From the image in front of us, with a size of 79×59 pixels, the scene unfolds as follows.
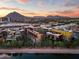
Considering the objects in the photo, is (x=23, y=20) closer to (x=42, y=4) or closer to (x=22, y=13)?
(x=22, y=13)

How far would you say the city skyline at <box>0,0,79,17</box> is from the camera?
2.38 metres

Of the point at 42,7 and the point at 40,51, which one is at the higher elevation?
the point at 42,7

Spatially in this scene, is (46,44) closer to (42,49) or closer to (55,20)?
(42,49)

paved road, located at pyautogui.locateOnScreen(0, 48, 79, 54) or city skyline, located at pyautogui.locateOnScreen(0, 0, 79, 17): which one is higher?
city skyline, located at pyautogui.locateOnScreen(0, 0, 79, 17)

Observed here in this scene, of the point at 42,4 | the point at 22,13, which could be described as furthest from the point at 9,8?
the point at 42,4

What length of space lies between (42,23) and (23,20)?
197mm

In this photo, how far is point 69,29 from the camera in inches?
93.6

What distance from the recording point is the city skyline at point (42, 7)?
7.79ft

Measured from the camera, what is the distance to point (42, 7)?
7.86 feet

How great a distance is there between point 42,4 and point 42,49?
451 millimetres

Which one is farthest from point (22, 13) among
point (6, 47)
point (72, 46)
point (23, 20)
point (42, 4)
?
point (72, 46)

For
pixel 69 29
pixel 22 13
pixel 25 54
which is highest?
pixel 22 13

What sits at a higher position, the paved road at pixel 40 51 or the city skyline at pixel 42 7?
the city skyline at pixel 42 7

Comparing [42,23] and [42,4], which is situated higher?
[42,4]
